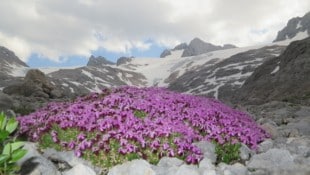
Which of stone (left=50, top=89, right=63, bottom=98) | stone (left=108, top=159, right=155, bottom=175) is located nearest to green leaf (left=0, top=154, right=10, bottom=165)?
stone (left=108, top=159, right=155, bottom=175)

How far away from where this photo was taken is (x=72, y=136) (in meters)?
11.0

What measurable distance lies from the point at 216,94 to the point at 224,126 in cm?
13361

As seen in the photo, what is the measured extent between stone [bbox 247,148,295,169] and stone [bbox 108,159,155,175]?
2559 mm

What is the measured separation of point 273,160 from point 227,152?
3.77 feet

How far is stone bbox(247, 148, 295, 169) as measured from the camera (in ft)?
33.3

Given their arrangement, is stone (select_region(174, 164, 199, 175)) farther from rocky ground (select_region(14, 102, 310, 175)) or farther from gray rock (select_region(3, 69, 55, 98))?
gray rock (select_region(3, 69, 55, 98))

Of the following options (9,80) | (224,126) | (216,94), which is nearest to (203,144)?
(224,126)

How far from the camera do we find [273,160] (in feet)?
34.0

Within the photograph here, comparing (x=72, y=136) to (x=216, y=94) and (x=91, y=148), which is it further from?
(x=216, y=94)

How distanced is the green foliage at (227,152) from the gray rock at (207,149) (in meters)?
0.17

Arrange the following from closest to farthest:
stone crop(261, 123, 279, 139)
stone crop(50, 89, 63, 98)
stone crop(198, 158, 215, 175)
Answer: stone crop(198, 158, 215, 175)
stone crop(261, 123, 279, 139)
stone crop(50, 89, 63, 98)

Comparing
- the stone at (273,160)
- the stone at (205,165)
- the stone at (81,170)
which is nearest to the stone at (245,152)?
the stone at (273,160)

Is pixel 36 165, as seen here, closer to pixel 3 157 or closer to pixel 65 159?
pixel 65 159

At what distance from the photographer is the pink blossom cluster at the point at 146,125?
1031 centimetres
